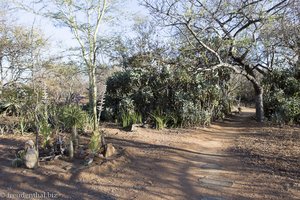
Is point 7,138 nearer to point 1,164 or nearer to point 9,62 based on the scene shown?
point 1,164

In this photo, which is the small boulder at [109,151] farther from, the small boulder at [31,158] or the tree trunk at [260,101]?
the tree trunk at [260,101]

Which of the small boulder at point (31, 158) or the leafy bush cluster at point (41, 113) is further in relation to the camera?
the leafy bush cluster at point (41, 113)

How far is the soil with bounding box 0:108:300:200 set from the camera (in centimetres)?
466

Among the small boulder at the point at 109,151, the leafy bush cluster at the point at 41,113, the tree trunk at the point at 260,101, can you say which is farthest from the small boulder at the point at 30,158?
the tree trunk at the point at 260,101

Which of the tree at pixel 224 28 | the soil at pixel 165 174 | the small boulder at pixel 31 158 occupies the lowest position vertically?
the soil at pixel 165 174

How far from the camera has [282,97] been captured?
1312 centimetres

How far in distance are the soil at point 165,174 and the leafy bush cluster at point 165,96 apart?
3982mm

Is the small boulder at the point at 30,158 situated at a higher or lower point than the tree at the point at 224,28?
lower

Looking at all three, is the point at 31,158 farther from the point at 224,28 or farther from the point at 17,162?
the point at 224,28

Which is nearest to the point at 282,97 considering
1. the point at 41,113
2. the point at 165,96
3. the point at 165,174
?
the point at 165,96

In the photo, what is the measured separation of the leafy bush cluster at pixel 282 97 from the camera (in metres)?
11.7

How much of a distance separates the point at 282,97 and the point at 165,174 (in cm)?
934

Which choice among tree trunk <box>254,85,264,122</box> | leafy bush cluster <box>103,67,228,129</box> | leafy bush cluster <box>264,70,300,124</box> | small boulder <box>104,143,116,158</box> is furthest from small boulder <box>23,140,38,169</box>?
tree trunk <box>254,85,264,122</box>

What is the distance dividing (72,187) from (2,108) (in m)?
8.59
